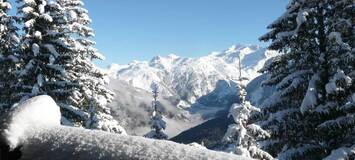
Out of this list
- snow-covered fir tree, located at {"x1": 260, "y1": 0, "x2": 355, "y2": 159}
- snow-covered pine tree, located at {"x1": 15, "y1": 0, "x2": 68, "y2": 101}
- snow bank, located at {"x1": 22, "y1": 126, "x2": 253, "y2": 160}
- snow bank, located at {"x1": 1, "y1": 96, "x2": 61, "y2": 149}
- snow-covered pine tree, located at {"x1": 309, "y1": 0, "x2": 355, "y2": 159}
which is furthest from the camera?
snow-covered pine tree, located at {"x1": 15, "y1": 0, "x2": 68, "y2": 101}

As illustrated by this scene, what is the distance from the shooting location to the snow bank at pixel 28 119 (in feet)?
13.0

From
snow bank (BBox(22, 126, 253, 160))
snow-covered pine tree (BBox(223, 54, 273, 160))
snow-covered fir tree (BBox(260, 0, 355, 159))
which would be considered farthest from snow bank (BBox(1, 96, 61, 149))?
snow-covered fir tree (BBox(260, 0, 355, 159))

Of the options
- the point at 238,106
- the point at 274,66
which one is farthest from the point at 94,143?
the point at 274,66

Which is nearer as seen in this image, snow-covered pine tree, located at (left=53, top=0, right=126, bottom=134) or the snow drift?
the snow drift

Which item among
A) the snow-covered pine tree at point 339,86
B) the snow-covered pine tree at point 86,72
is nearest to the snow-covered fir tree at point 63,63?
the snow-covered pine tree at point 86,72

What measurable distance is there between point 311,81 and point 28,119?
14565 mm

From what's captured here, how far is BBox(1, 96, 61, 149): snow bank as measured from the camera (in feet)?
13.0

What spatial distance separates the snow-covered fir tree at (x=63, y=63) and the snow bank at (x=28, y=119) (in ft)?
63.9

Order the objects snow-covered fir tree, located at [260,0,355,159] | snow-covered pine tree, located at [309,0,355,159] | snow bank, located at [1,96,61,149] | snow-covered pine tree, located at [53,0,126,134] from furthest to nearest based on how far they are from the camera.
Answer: snow-covered pine tree, located at [53,0,126,134] → snow-covered fir tree, located at [260,0,355,159] → snow-covered pine tree, located at [309,0,355,159] → snow bank, located at [1,96,61,149]

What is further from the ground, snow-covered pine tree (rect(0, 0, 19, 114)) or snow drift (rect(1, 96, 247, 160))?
snow-covered pine tree (rect(0, 0, 19, 114))

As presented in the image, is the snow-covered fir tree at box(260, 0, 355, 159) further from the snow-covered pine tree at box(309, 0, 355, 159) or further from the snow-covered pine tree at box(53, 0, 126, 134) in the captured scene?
the snow-covered pine tree at box(53, 0, 126, 134)

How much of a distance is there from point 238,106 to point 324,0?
16.7 ft

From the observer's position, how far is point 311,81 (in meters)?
17.5

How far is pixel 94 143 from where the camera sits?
346 cm
